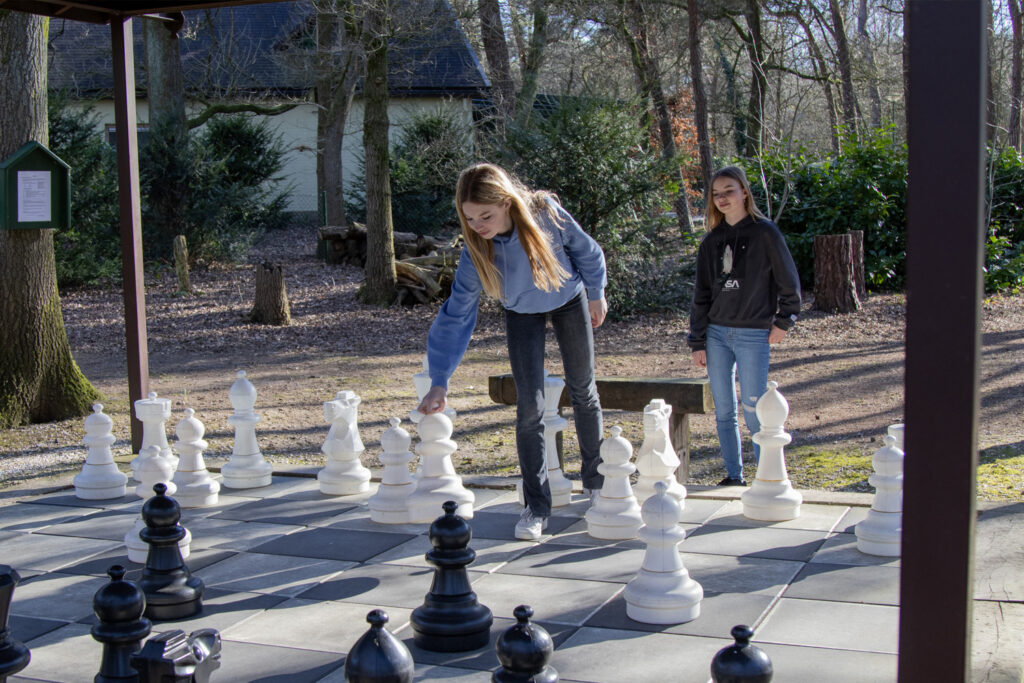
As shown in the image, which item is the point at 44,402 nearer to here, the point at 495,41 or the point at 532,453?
the point at 532,453

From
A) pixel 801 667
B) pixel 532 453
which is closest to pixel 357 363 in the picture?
pixel 532 453

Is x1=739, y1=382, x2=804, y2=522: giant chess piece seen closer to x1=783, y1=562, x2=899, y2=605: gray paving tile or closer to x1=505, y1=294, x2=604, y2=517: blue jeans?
x1=783, y1=562, x2=899, y2=605: gray paving tile

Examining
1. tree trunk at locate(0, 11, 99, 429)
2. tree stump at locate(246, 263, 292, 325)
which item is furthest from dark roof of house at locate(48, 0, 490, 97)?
tree trunk at locate(0, 11, 99, 429)

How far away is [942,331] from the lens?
2100 mm

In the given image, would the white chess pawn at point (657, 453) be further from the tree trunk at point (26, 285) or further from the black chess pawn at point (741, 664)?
the tree trunk at point (26, 285)

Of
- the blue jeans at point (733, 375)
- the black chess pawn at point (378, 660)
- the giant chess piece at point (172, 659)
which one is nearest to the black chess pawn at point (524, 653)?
the black chess pawn at point (378, 660)

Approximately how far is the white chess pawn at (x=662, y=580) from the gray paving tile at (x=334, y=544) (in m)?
1.36

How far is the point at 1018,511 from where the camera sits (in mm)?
4625

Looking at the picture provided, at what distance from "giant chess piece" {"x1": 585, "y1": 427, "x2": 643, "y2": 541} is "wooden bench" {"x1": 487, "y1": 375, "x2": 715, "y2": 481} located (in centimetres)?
85

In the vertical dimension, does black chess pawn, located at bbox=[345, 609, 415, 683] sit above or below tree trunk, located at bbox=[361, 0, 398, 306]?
below

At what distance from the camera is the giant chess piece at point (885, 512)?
13.6 feet

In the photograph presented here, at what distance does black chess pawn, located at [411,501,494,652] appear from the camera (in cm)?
333

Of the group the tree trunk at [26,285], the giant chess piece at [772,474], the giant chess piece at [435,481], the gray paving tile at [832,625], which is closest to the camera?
the gray paving tile at [832,625]

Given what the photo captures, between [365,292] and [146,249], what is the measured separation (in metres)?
5.25
